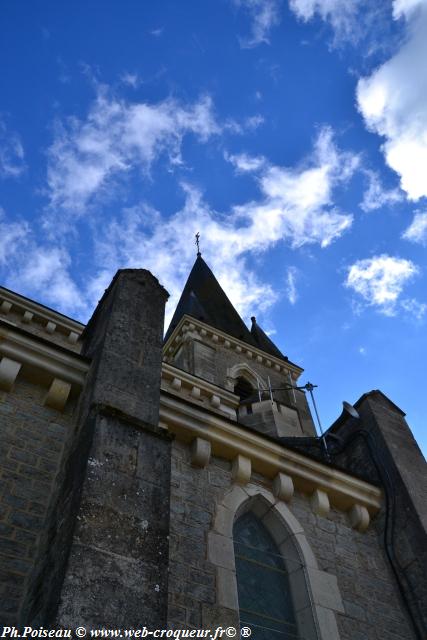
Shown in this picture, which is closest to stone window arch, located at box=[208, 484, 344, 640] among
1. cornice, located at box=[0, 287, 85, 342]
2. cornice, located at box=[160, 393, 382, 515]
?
cornice, located at box=[160, 393, 382, 515]

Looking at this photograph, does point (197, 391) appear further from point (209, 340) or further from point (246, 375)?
point (209, 340)

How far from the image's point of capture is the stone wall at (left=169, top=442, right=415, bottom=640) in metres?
4.89

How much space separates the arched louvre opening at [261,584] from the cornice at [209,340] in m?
14.1

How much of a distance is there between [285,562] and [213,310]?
749 inches

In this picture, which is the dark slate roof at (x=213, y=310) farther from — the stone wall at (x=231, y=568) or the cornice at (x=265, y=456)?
the stone wall at (x=231, y=568)

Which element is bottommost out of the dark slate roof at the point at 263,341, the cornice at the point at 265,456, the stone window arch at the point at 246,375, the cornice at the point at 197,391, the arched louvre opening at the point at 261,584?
the arched louvre opening at the point at 261,584

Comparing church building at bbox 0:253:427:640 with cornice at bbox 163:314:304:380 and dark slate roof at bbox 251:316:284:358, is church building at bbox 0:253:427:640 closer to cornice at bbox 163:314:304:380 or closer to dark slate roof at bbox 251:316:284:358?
cornice at bbox 163:314:304:380

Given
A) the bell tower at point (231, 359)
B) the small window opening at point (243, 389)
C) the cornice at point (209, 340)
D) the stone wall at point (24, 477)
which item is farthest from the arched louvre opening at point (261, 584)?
the cornice at point (209, 340)

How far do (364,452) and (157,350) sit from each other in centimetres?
382

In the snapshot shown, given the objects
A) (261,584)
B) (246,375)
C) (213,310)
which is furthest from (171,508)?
(213,310)

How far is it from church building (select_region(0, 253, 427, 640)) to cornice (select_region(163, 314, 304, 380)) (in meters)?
12.1

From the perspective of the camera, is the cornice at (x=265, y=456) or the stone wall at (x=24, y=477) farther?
the cornice at (x=265, y=456)

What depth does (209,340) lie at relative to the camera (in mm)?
20547

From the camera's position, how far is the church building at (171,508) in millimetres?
3771
